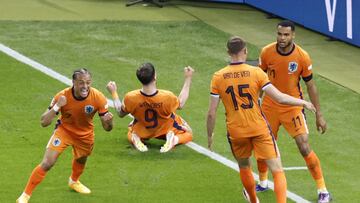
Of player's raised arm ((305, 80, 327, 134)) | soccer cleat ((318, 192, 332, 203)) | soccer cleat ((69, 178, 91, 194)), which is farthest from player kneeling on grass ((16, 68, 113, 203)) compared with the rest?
soccer cleat ((318, 192, 332, 203))

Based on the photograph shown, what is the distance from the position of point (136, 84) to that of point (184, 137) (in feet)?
12.5

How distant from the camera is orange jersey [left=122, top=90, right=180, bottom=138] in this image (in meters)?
14.4

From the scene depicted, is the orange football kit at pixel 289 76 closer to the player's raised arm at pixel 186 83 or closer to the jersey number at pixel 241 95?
the player's raised arm at pixel 186 83

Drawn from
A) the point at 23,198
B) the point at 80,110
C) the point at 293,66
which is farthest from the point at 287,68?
the point at 23,198

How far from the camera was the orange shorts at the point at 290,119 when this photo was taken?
1306 cm

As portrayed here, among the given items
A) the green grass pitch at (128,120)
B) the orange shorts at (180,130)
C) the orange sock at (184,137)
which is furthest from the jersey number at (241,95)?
the orange sock at (184,137)

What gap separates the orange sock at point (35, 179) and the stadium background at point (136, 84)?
40 centimetres

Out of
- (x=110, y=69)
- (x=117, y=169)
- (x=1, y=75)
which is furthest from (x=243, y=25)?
(x=117, y=169)

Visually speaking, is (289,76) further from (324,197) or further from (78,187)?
(78,187)

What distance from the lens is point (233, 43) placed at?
11.7m

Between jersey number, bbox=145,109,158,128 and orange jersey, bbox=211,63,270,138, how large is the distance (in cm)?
Result: 284

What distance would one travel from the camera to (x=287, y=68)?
42.9 ft

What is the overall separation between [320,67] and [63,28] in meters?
6.16

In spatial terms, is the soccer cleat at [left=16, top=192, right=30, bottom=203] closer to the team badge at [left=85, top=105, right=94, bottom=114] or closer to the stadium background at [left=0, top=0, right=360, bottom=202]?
the stadium background at [left=0, top=0, right=360, bottom=202]
